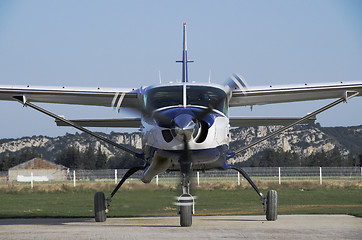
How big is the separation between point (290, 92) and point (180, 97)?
4.02m

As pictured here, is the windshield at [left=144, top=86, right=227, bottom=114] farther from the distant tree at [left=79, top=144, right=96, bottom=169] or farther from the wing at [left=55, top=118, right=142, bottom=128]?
the distant tree at [left=79, top=144, right=96, bottom=169]

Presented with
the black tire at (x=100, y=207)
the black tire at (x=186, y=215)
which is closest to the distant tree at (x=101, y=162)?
the black tire at (x=100, y=207)

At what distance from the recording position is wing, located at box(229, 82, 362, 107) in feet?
47.1

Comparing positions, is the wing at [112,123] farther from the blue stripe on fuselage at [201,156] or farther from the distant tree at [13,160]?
the distant tree at [13,160]

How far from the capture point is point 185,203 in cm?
1165

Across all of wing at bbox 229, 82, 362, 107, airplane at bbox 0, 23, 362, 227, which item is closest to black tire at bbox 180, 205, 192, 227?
airplane at bbox 0, 23, 362, 227

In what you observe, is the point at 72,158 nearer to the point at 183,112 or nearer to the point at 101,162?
the point at 101,162

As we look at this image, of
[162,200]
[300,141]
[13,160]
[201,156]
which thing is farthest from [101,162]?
[300,141]

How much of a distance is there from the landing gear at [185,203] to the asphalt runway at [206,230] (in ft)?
0.61

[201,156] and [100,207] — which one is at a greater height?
[201,156]

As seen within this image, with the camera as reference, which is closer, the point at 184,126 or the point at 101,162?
the point at 184,126

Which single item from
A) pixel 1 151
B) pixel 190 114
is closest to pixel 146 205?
pixel 190 114

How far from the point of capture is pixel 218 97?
12.2 m

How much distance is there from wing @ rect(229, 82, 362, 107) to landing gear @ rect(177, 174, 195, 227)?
2.87 meters
